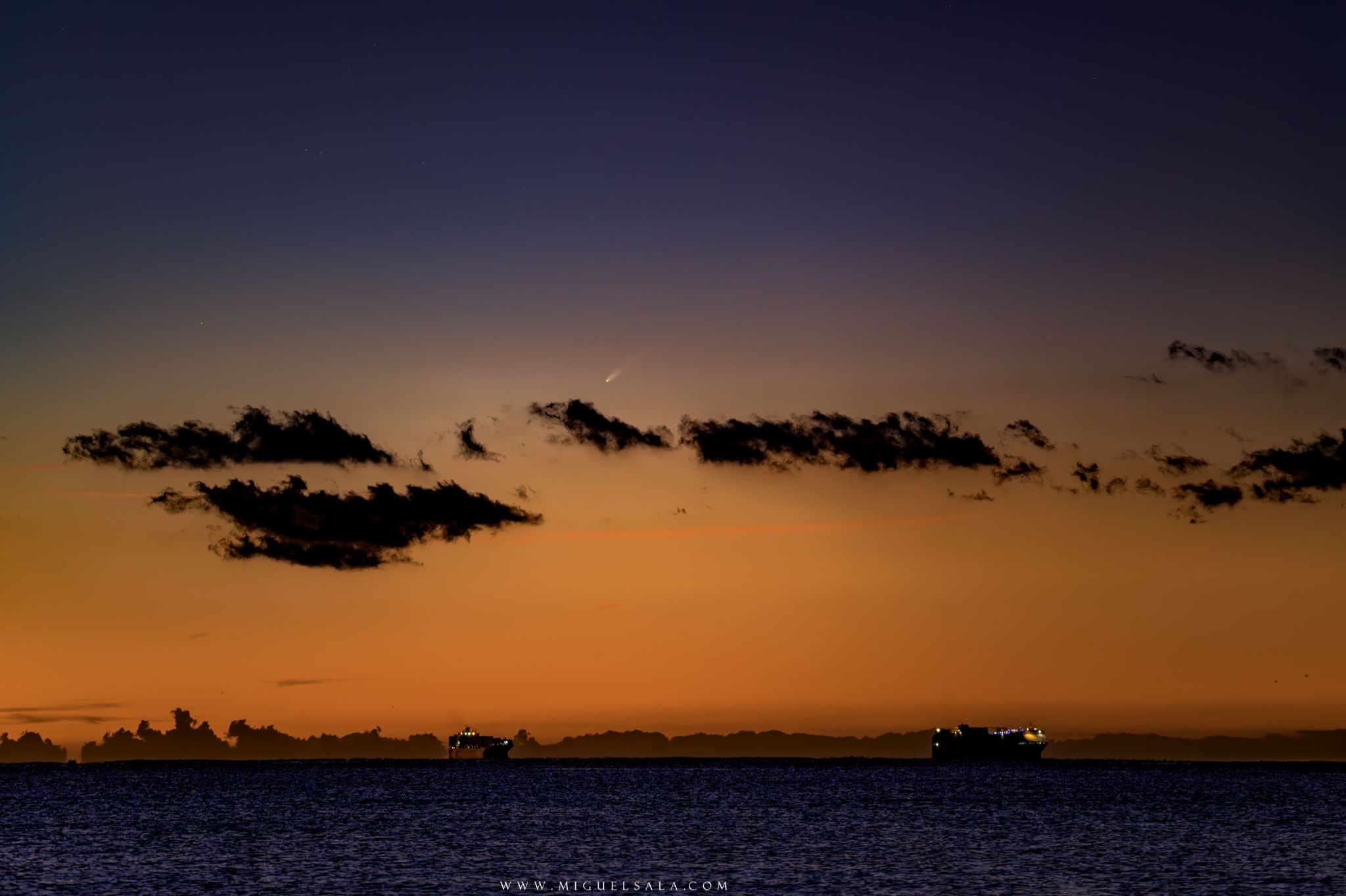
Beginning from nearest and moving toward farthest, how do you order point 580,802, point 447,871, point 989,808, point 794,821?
point 447,871 → point 794,821 → point 989,808 → point 580,802

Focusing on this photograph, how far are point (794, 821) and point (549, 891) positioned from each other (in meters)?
71.8

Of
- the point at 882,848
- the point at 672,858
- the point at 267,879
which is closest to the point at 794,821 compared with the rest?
the point at 882,848

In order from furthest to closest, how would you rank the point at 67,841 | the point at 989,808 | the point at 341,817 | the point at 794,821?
the point at 989,808 < the point at 341,817 < the point at 794,821 < the point at 67,841

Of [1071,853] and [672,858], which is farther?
[1071,853]

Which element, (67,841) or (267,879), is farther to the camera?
(67,841)

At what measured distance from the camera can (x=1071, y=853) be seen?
11069 cm

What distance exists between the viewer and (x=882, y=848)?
376 ft

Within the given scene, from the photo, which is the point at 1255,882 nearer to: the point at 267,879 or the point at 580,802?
the point at 267,879

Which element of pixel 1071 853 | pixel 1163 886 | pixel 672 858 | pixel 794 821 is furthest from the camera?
pixel 794 821

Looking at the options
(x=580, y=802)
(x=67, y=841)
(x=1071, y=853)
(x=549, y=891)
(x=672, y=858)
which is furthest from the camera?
(x=580, y=802)

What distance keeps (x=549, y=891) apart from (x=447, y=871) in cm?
1523

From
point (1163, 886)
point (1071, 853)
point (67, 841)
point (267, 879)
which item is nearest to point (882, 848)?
point (1071, 853)

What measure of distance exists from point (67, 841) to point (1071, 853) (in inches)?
3767

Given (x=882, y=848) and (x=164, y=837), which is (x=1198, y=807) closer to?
(x=882, y=848)
